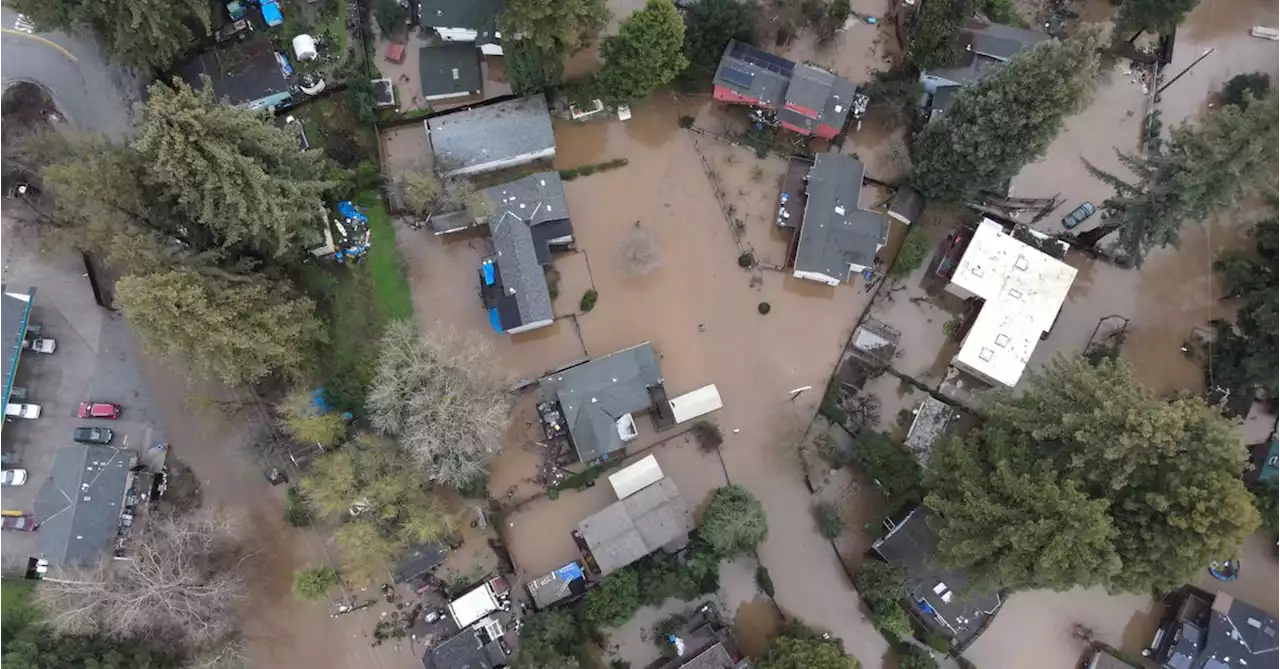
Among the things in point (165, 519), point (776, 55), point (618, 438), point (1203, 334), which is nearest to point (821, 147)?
point (776, 55)

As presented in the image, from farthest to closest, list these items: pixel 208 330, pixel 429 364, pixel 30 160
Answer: pixel 30 160
pixel 429 364
pixel 208 330

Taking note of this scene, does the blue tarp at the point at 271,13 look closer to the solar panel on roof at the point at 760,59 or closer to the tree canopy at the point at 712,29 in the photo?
the tree canopy at the point at 712,29

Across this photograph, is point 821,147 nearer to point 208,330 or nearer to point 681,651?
point 681,651

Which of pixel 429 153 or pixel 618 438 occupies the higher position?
pixel 429 153

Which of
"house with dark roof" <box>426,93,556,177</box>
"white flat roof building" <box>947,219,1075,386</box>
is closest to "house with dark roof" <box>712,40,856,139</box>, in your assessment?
"house with dark roof" <box>426,93,556,177</box>

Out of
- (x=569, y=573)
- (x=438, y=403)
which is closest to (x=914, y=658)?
(x=569, y=573)

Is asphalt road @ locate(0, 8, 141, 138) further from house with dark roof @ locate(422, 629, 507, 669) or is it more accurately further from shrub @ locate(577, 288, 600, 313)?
house with dark roof @ locate(422, 629, 507, 669)

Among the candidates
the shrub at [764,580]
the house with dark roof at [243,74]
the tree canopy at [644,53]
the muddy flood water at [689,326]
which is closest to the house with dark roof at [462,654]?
the muddy flood water at [689,326]
